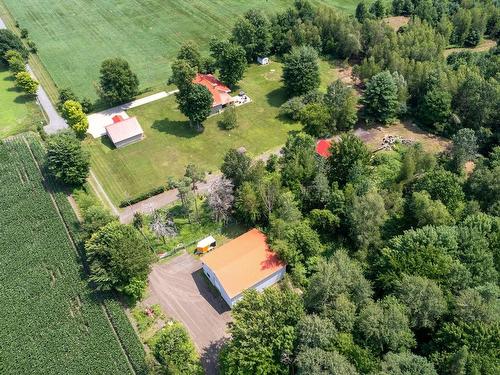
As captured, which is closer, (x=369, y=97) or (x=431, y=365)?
(x=431, y=365)

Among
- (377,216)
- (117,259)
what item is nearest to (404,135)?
(377,216)

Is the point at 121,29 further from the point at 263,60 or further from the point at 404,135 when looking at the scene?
the point at 404,135

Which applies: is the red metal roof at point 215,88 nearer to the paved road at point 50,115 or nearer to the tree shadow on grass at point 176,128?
the tree shadow on grass at point 176,128

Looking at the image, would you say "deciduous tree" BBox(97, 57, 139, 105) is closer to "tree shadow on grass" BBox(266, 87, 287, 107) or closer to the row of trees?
"tree shadow on grass" BBox(266, 87, 287, 107)

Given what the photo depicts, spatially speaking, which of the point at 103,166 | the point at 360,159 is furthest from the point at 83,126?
the point at 360,159

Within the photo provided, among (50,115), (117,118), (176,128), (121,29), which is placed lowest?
(176,128)

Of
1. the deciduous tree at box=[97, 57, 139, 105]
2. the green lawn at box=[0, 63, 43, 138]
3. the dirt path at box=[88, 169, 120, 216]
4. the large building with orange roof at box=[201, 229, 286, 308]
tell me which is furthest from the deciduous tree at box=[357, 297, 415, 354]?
the green lawn at box=[0, 63, 43, 138]

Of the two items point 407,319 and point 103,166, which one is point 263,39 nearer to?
point 103,166
